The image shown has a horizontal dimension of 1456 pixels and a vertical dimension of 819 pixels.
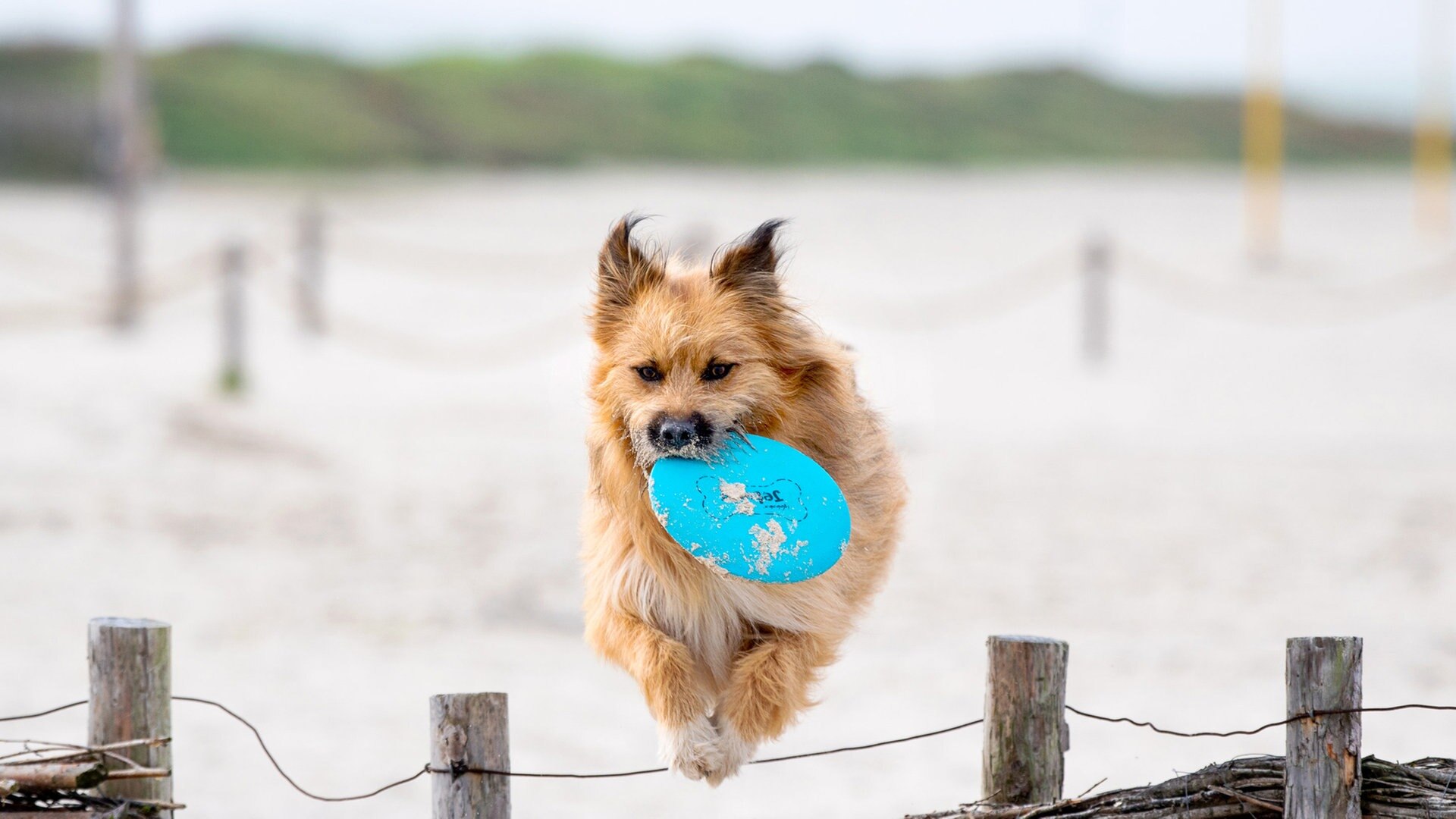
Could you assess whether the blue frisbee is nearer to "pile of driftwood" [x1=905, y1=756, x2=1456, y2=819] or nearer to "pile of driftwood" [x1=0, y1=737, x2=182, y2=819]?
"pile of driftwood" [x1=905, y1=756, x2=1456, y2=819]

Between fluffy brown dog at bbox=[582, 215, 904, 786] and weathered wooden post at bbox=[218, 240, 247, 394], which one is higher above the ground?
weathered wooden post at bbox=[218, 240, 247, 394]

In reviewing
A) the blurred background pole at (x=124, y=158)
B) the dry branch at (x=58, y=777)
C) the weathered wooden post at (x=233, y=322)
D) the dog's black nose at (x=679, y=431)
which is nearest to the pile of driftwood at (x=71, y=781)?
the dry branch at (x=58, y=777)

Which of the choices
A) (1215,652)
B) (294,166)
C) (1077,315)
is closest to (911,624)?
(1215,652)

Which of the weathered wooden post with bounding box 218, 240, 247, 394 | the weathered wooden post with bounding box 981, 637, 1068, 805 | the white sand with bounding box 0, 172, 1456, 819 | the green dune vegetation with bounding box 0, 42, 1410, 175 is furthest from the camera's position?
the green dune vegetation with bounding box 0, 42, 1410, 175

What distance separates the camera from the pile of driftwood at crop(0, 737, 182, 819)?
3.85m

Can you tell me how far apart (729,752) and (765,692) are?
0.60 feet

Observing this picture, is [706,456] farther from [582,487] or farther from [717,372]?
[582,487]

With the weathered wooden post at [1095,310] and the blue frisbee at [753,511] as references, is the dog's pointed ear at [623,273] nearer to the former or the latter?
the blue frisbee at [753,511]

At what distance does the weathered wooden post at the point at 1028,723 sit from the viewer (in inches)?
153

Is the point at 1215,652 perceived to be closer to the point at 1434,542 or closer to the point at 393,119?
the point at 1434,542

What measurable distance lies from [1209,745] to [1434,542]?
4840mm

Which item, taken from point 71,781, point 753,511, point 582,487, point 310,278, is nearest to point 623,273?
point 753,511

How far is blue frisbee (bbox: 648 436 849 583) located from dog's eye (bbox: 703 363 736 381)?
0.63 ft

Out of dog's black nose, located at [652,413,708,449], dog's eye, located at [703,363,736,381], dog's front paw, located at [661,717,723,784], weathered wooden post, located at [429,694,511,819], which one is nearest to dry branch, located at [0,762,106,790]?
weathered wooden post, located at [429,694,511,819]
